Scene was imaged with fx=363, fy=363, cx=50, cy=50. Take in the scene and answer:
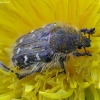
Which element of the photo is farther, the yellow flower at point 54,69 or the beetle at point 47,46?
the yellow flower at point 54,69

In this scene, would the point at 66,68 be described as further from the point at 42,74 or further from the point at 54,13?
the point at 54,13

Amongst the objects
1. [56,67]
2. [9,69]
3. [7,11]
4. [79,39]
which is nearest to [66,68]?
[56,67]

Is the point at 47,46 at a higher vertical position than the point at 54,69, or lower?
higher

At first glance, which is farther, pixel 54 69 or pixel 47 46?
pixel 54 69
